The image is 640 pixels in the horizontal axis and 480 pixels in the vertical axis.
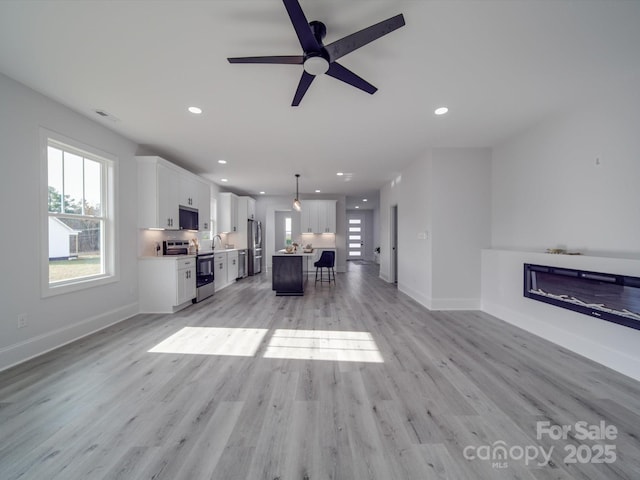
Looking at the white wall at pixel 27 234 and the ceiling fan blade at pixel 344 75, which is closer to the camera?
the ceiling fan blade at pixel 344 75

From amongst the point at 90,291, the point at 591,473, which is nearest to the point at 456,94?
the point at 591,473

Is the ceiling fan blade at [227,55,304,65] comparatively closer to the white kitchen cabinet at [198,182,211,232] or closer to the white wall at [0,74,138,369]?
the white wall at [0,74,138,369]

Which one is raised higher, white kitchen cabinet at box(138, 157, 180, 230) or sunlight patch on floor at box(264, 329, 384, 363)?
white kitchen cabinet at box(138, 157, 180, 230)

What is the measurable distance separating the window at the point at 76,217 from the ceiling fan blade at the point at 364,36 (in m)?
3.34

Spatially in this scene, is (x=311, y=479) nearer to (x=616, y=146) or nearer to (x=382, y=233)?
(x=616, y=146)

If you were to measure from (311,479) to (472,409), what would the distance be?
1.29 meters

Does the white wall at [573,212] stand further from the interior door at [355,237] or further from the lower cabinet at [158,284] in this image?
the interior door at [355,237]

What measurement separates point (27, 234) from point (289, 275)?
3803 mm

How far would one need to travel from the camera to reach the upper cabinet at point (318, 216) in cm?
862

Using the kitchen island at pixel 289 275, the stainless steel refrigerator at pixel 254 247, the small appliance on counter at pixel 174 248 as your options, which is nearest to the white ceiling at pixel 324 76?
the small appliance on counter at pixel 174 248

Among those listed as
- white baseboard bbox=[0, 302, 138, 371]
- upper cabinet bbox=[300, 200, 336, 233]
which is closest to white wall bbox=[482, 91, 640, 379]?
upper cabinet bbox=[300, 200, 336, 233]

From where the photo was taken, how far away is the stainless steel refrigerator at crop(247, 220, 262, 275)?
7975 millimetres

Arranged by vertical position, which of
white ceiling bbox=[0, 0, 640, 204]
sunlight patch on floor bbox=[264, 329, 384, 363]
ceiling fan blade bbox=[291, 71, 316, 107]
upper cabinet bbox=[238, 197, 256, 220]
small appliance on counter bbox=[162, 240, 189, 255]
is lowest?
sunlight patch on floor bbox=[264, 329, 384, 363]

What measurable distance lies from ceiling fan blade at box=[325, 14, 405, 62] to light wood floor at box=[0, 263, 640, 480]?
254cm
